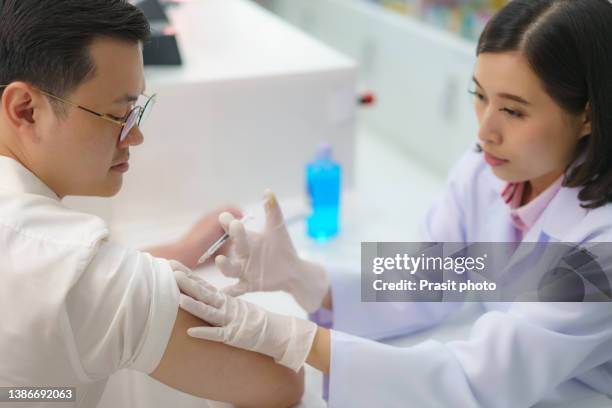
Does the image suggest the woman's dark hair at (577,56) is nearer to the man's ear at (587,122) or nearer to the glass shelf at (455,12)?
the man's ear at (587,122)

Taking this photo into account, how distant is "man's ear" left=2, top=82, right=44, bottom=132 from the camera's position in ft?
3.23

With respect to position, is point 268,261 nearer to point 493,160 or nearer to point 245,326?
point 245,326

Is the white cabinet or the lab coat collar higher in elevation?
the lab coat collar

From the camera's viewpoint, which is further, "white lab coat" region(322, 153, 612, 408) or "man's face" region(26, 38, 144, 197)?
"white lab coat" region(322, 153, 612, 408)

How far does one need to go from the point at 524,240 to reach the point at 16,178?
38.9 inches

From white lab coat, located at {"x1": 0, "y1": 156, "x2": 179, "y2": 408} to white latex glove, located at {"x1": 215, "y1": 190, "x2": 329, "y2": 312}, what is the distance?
31 cm

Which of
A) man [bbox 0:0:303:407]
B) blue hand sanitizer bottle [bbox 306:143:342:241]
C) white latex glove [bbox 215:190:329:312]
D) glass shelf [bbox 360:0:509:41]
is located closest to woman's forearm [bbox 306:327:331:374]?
man [bbox 0:0:303:407]

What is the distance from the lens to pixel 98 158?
109 cm

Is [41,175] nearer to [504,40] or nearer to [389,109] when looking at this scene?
[504,40]

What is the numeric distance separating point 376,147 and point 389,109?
27 centimetres

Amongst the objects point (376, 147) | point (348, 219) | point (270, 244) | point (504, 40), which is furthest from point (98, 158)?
point (376, 147)

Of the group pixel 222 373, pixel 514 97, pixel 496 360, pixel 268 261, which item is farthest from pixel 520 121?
pixel 222 373

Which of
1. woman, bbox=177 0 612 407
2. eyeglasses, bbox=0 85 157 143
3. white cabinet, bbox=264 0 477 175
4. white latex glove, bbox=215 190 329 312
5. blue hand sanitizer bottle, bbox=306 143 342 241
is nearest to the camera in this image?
eyeglasses, bbox=0 85 157 143

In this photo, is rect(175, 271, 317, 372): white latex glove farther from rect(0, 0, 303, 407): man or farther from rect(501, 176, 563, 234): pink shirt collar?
rect(501, 176, 563, 234): pink shirt collar
